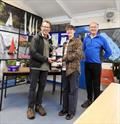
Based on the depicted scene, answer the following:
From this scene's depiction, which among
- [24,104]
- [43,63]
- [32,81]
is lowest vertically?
[24,104]

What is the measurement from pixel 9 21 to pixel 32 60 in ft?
6.55

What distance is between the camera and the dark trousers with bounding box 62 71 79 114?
8.41 feet

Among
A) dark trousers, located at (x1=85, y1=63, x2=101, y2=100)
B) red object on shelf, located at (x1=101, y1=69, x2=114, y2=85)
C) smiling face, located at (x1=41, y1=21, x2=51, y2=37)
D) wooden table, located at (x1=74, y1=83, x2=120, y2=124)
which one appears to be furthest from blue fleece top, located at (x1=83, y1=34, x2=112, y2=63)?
wooden table, located at (x1=74, y1=83, x2=120, y2=124)

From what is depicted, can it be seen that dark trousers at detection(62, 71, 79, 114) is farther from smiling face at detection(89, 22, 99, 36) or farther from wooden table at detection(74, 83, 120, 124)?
wooden table at detection(74, 83, 120, 124)

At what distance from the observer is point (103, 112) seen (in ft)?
3.17

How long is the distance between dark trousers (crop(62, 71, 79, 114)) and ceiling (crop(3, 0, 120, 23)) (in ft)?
7.29

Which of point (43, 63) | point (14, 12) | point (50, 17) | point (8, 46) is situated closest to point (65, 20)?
point (50, 17)

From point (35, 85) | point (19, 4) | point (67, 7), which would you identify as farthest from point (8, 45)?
point (35, 85)

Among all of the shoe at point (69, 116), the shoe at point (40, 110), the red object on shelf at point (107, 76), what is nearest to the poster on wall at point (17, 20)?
the shoe at point (40, 110)

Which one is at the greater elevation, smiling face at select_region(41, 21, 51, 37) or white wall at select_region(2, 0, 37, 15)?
white wall at select_region(2, 0, 37, 15)

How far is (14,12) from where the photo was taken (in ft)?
14.0

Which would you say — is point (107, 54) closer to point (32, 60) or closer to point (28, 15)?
point (32, 60)

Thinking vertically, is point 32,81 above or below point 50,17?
below

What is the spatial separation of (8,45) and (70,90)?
2247 millimetres
